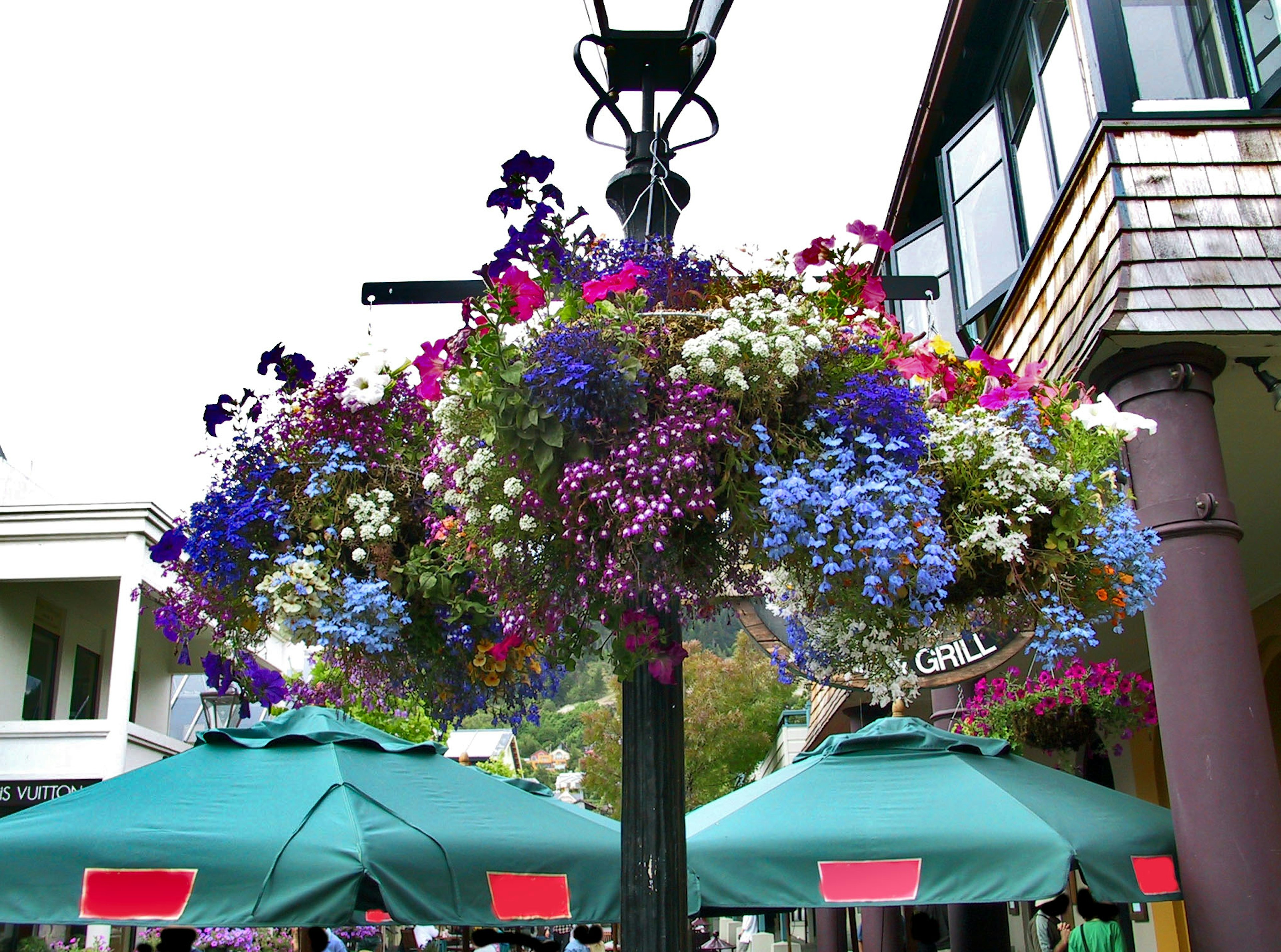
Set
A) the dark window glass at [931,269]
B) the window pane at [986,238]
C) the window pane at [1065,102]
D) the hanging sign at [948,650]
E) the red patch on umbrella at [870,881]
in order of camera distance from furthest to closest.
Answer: the dark window glass at [931,269] → the window pane at [986,238] → the window pane at [1065,102] → the hanging sign at [948,650] → the red patch on umbrella at [870,881]

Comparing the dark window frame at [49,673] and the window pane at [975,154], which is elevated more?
the window pane at [975,154]

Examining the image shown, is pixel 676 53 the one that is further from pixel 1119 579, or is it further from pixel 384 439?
pixel 1119 579

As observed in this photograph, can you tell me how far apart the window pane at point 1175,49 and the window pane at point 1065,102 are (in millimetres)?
336

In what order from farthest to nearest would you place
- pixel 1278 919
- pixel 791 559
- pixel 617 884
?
pixel 617 884
pixel 1278 919
pixel 791 559

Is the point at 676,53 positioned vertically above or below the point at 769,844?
above

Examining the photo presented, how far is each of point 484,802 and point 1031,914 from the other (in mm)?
11926

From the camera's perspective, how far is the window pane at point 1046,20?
7531mm

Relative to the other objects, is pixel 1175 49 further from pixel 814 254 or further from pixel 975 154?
pixel 814 254

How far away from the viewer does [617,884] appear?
5.25 m

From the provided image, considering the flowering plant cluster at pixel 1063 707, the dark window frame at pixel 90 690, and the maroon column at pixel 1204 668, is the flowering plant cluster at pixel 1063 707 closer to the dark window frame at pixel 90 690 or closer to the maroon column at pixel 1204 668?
the maroon column at pixel 1204 668

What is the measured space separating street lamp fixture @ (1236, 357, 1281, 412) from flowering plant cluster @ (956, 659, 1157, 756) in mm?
3098

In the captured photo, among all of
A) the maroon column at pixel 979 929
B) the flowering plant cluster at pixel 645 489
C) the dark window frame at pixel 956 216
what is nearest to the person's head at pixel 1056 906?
the maroon column at pixel 979 929

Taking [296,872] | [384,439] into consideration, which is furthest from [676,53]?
[296,872]

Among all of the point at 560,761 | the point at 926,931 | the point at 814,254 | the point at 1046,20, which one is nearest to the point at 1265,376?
the point at 1046,20
